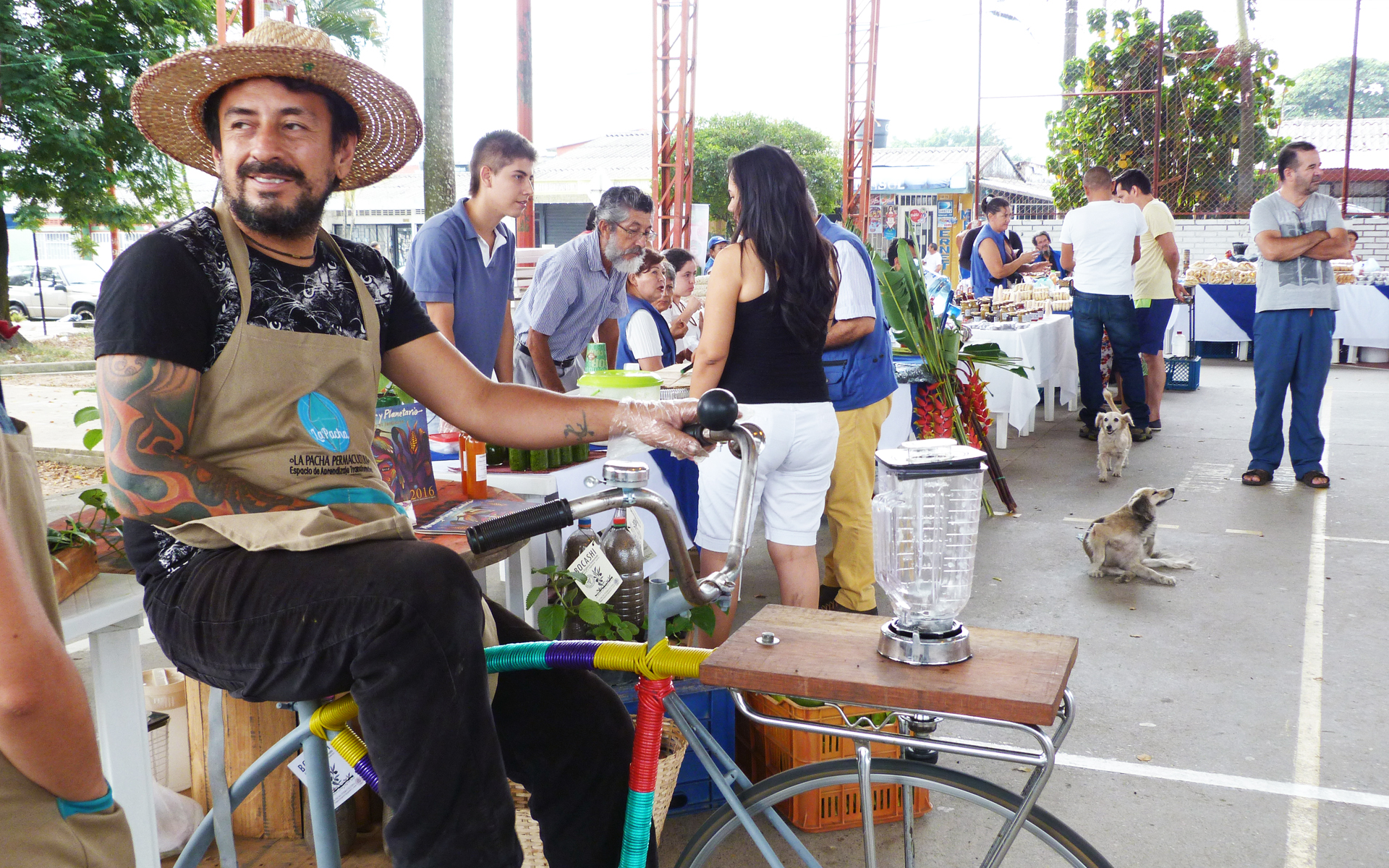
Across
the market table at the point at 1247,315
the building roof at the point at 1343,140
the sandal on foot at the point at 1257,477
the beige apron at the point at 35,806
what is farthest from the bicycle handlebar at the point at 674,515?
the building roof at the point at 1343,140

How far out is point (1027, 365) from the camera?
26.9 ft

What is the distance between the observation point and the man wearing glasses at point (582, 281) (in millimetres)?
4562

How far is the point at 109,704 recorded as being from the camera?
2.01 metres

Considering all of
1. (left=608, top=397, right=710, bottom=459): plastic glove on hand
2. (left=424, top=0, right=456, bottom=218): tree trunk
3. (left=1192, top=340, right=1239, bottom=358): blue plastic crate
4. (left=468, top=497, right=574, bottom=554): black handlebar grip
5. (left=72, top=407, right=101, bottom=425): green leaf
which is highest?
(left=424, top=0, right=456, bottom=218): tree trunk

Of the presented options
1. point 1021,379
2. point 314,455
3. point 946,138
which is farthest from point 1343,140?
point 946,138

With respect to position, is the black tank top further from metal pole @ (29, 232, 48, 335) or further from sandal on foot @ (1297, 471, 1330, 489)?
metal pole @ (29, 232, 48, 335)

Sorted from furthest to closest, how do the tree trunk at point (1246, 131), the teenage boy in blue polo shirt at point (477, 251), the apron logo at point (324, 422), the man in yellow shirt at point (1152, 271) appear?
1. the tree trunk at point (1246, 131)
2. the man in yellow shirt at point (1152, 271)
3. the teenage boy in blue polo shirt at point (477, 251)
4. the apron logo at point (324, 422)

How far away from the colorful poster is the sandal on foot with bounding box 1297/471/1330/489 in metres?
6.18

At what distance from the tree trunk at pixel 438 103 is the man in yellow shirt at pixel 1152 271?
561 centimetres

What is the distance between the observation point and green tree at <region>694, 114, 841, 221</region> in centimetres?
2936

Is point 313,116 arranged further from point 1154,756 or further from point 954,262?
point 954,262

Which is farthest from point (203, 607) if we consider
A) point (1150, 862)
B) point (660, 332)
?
point (660, 332)

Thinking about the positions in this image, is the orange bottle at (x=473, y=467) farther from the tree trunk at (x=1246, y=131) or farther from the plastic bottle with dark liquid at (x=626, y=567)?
the tree trunk at (x=1246, y=131)

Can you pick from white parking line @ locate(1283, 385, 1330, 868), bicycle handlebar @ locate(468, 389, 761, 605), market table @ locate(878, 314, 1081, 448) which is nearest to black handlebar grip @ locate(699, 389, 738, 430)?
bicycle handlebar @ locate(468, 389, 761, 605)
